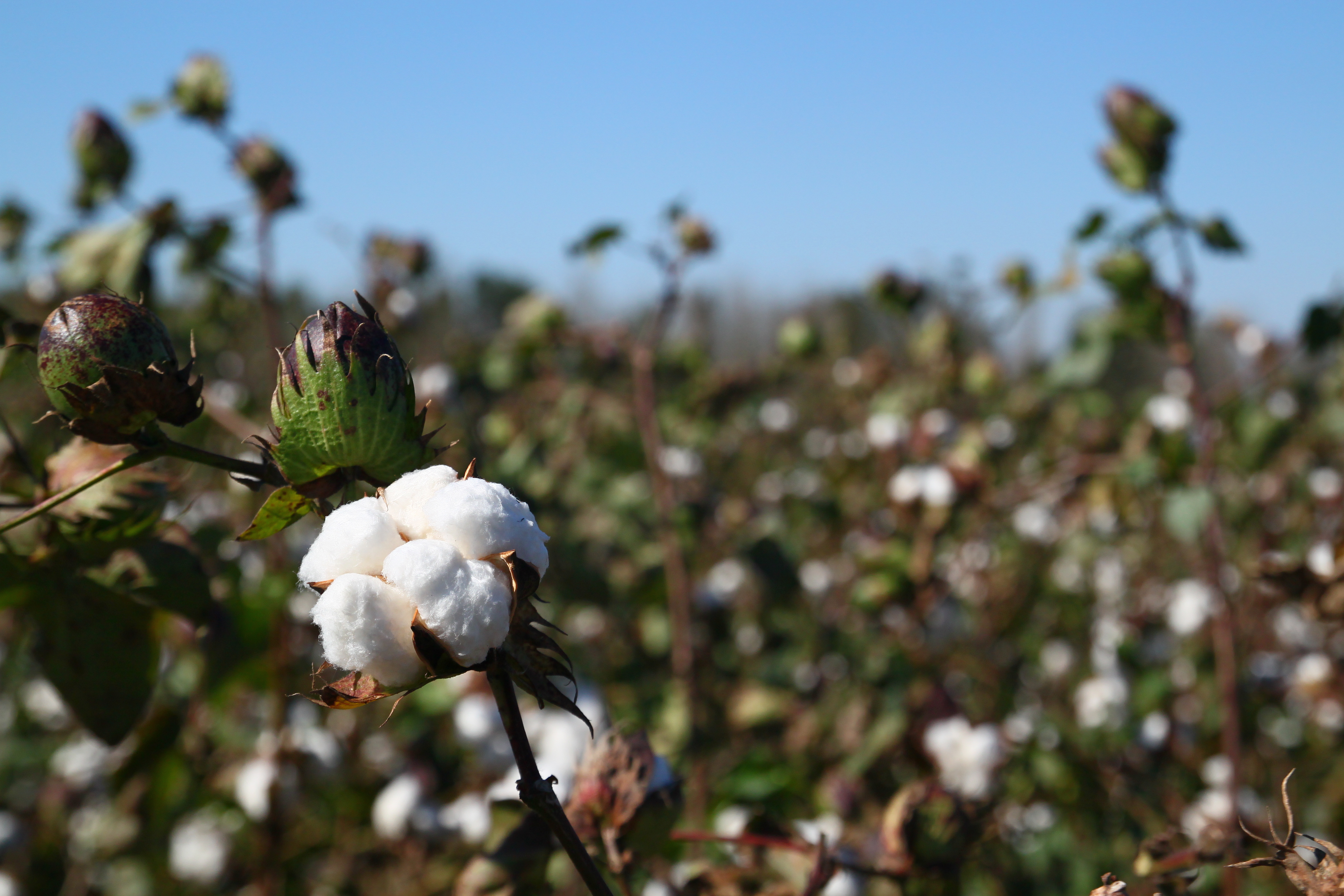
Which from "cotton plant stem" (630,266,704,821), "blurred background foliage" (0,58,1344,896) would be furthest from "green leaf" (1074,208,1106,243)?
"cotton plant stem" (630,266,704,821)

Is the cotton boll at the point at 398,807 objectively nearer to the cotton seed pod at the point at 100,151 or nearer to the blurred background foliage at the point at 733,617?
the blurred background foliage at the point at 733,617

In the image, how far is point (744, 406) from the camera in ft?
9.18

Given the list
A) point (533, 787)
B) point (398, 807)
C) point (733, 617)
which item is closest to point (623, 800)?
point (533, 787)

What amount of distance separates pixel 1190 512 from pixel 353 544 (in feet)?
4.13

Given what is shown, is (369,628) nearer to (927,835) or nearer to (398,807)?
(927,835)

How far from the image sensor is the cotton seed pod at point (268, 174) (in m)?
1.44

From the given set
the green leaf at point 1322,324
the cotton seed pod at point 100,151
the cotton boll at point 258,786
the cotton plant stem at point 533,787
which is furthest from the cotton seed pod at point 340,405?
the green leaf at point 1322,324

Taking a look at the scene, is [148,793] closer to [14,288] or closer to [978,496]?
[978,496]

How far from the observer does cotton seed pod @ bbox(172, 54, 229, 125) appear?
143cm

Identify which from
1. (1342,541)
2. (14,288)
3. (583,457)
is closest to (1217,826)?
(1342,541)

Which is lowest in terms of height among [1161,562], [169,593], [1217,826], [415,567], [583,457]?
[1161,562]

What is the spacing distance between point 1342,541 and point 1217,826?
35 centimetres

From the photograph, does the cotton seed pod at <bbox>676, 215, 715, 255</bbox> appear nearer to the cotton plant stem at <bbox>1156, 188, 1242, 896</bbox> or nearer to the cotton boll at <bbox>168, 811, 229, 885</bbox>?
the cotton plant stem at <bbox>1156, 188, 1242, 896</bbox>

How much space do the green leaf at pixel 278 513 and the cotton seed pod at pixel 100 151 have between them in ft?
3.87
